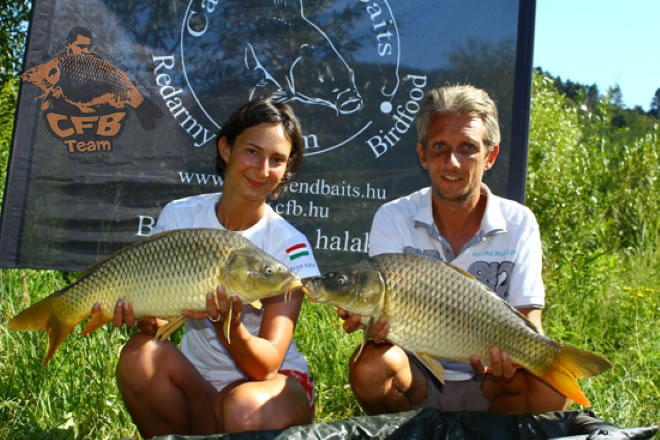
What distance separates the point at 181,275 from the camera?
169 centimetres

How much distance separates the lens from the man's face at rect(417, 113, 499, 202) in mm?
2072

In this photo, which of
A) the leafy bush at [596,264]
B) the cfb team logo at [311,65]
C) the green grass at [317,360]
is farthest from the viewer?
the cfb team logo at [311,65]

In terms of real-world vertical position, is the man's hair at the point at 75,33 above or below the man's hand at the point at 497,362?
above

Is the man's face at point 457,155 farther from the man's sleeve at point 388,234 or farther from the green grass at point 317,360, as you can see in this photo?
the green grass at point 317,360

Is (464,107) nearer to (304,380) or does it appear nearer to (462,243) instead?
(462,243)

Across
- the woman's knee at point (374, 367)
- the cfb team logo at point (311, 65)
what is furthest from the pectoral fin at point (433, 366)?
the cfb team logo at point (311, 65)

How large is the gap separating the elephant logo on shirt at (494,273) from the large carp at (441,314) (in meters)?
0.33

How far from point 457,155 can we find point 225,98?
1.36m

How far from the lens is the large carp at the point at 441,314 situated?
1.72 m

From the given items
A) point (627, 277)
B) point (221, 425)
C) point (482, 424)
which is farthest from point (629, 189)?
point (221, 425)

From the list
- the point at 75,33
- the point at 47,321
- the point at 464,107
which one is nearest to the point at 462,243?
the point at 464,107

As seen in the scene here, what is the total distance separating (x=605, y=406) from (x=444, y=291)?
1.11 meters

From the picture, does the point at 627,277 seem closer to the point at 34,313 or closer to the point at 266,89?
the point at 266,89

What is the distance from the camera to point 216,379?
2.02 metres
